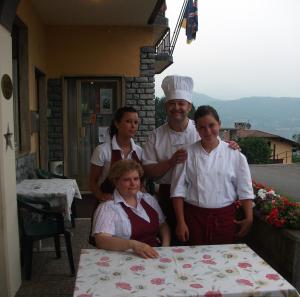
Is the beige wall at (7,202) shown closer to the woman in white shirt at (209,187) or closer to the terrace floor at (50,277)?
the terrace floor at (50,277)

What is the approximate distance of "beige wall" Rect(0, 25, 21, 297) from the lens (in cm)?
279

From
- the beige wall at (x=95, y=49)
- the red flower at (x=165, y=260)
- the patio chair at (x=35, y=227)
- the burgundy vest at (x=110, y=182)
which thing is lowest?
the patio chair at (x=35, y=227)

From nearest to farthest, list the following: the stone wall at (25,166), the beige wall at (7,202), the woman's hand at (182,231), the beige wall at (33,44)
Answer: the woman's hand at (182,231) → the beige wall at (7,202) → the stone wall at (25,166) → the beige wall at (33,44)

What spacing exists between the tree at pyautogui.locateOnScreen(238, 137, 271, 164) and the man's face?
1541 centimetres

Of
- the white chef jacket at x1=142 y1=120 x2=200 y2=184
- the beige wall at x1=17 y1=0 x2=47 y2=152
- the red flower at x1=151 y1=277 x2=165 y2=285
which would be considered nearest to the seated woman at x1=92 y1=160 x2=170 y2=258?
the white chef jacket at x1=142 y1=120 x2=200 y2=184

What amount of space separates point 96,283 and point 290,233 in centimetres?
114

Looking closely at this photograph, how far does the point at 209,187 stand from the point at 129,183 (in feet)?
1.33

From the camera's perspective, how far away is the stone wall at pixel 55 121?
6496 mm

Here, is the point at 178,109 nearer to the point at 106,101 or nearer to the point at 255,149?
the point at 106,101

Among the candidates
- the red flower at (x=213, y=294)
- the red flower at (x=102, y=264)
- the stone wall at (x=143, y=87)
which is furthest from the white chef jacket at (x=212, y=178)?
the stone wall at (x=143, y=87)

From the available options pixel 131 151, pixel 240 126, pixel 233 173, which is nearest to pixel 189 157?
pixel 233 173

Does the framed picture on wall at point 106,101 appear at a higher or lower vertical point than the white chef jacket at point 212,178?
higher

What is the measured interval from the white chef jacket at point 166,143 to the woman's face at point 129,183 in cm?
29

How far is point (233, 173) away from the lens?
208cm
